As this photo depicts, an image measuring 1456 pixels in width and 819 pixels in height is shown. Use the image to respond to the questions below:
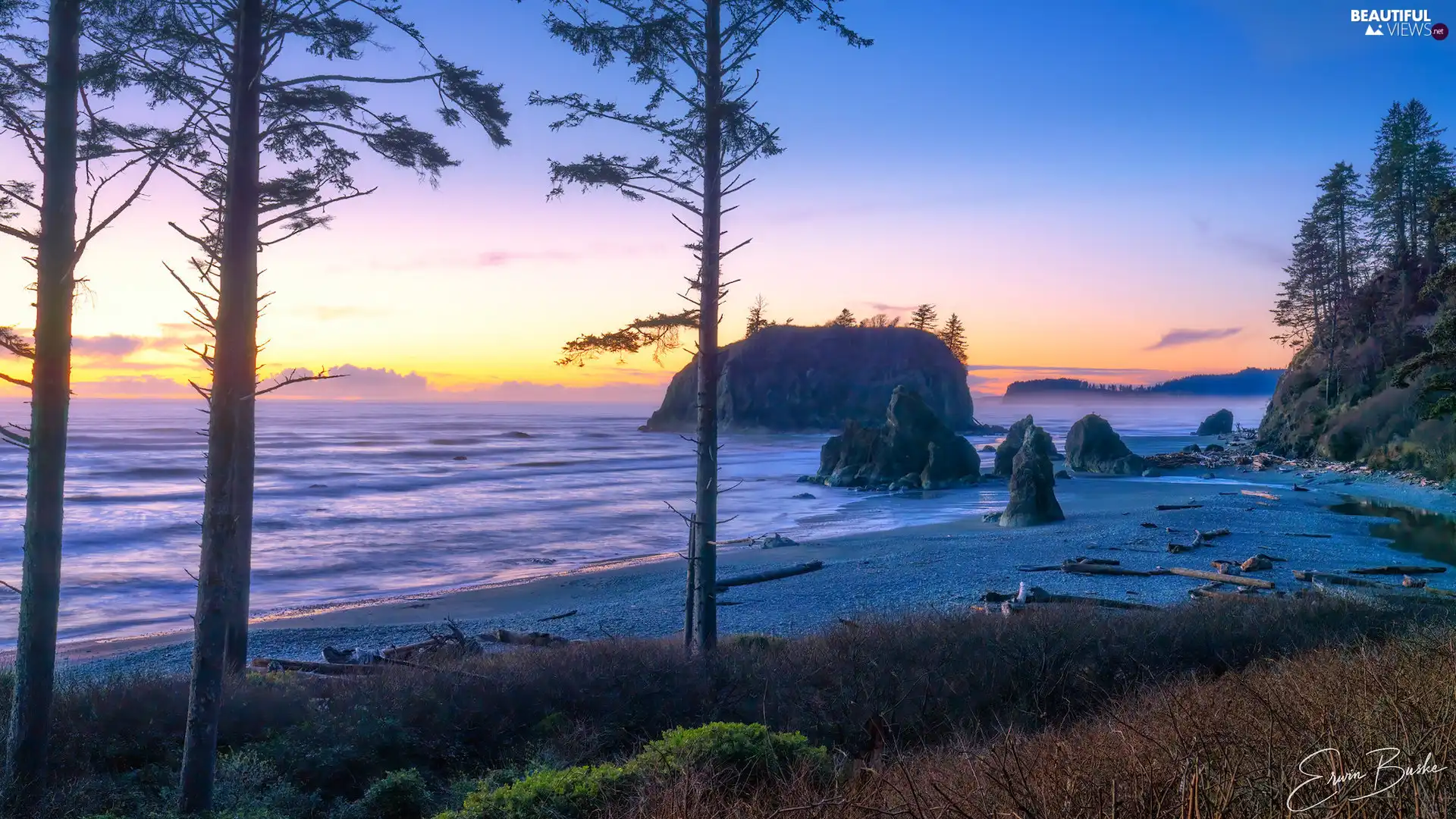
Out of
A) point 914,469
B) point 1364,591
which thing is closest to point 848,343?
point 914,469

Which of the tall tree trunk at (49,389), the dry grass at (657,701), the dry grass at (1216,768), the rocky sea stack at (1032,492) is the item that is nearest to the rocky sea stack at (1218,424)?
the rocky sea stack at (1032,492)

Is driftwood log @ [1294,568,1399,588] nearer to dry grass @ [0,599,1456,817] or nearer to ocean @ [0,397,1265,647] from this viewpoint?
dry grass @ [0,599,1456,817]

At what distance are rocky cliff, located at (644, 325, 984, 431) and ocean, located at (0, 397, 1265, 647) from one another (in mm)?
45338

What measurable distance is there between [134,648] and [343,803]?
11.9 metres

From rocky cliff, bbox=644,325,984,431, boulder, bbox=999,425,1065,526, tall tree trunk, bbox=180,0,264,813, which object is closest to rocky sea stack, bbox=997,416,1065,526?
boulder, bbox=999,425,1065,526

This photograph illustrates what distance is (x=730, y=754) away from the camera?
233 inches

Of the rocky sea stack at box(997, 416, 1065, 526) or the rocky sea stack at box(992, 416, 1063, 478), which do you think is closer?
the rocky sea stack at box(997, 416, 1065, 526)

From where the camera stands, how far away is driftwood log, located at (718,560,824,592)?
19.5m

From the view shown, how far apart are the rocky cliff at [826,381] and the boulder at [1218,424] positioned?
3713 cm

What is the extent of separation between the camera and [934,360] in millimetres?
127250

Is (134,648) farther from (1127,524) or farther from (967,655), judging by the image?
(1127,524)

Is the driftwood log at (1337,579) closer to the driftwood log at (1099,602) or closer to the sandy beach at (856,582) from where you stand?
the sandy beach at (856,582)

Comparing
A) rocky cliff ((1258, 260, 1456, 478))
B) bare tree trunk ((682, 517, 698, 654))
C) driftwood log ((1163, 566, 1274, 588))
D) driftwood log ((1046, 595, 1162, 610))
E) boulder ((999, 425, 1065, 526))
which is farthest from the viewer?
rocky cliff ((1258, 260, 1456, 478))

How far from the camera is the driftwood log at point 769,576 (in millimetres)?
19469
